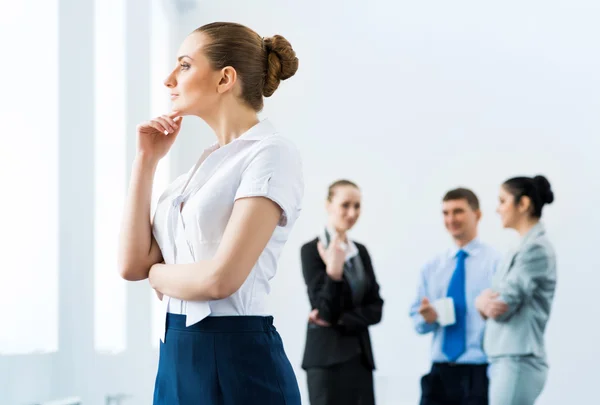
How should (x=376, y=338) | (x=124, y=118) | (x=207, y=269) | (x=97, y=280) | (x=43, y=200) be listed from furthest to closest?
(x=376, y=338)
(x=124, y=118)
(x=97, y=280)
(x=43, y=200)
(x=207, y=269)

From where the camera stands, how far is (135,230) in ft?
4.68

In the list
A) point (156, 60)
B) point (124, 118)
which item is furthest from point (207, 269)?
point (156, 60)

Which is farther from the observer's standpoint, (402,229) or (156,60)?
(402,229)

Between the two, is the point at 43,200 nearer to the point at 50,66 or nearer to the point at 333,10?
the point at 50,66

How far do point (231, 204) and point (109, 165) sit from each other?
2.51m

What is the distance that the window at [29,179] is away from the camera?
244 cm

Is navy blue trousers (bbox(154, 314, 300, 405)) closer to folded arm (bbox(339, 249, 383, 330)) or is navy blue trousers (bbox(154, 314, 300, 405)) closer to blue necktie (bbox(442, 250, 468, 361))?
folded arm (bbox(339, 249, 383, 330))

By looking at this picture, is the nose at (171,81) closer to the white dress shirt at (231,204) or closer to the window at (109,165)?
the white dress shirt at (231,204)

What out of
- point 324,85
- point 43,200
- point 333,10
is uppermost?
point 333,10

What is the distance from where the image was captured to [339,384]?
3982 millimetres

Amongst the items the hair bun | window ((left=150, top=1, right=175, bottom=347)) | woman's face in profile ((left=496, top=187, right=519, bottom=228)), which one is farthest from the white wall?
the hair bun

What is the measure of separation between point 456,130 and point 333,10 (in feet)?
4.46

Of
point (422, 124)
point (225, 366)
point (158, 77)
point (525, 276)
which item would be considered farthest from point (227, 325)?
point (422, 124)

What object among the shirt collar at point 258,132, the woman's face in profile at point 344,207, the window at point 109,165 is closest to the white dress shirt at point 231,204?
the shirt collar at point 258,132
